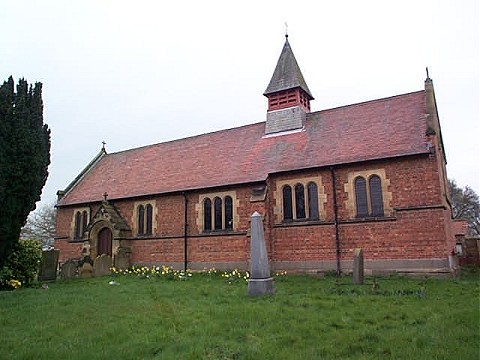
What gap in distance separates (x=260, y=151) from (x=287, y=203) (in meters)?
4.04

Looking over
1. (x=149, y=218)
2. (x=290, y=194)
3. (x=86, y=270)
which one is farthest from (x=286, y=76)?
(x=86, y=270)

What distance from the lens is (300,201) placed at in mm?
19297

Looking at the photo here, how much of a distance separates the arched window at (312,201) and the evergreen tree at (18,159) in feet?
36.6

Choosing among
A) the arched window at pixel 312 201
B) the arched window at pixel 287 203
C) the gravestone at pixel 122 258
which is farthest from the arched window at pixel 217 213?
the gravestone at pixel 122 258

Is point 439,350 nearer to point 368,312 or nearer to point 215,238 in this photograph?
point 368,312

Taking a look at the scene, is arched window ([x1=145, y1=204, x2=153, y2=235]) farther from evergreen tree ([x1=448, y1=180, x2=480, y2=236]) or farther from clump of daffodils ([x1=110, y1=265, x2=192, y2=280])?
evergreen tree ([x1=448, y1=180, x2=480, y2=236])

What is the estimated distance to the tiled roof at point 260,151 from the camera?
61.2ft

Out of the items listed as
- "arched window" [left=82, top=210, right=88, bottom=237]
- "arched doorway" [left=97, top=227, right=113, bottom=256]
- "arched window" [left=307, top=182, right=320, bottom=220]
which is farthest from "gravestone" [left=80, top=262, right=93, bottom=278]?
"arched window" [left=307, top=182, right=320, bottom=220]

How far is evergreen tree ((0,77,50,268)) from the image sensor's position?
484 inches

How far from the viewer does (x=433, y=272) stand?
1584 cm

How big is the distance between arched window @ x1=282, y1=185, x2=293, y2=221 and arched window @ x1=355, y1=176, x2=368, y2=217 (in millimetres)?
3124

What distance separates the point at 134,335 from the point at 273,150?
15.4 m

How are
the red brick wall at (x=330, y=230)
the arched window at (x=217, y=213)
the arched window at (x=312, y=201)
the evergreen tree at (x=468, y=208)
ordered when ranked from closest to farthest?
1. the red brick wall at (x=330, y=230)
2. the arched window at (x=312, y=201)
3. the arched window at (x=217, y=213)
4. the evergreen tree at (x=468, y=208)

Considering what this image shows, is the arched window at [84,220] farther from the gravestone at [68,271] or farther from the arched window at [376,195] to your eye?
the arched window at [376,195]
